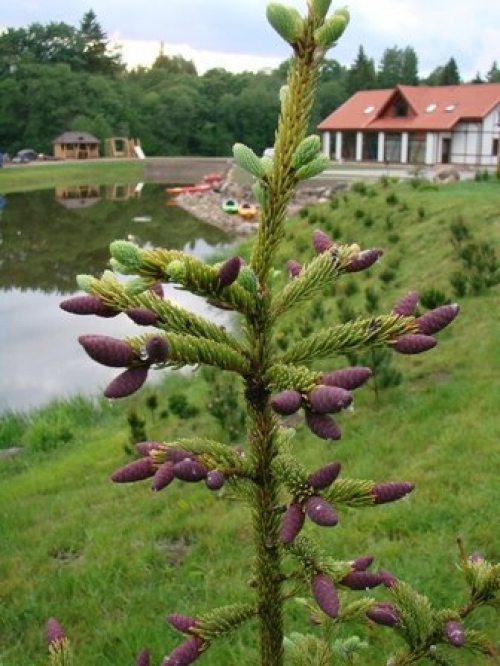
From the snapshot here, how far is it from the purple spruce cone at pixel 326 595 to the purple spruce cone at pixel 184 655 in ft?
1.14

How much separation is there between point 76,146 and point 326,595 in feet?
303

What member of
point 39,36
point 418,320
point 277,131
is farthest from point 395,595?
point 39,36

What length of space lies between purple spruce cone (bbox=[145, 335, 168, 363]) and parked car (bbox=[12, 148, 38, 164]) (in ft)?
281

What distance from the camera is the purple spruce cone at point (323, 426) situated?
1597 millimetres

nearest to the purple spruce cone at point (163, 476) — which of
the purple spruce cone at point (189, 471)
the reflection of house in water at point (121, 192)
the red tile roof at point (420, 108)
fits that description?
the purple spruce cone at point (189, 471)

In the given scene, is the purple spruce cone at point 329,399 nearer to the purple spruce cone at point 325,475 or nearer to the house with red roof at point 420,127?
the purple spruce cone at point 325,475

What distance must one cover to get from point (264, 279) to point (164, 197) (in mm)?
60677

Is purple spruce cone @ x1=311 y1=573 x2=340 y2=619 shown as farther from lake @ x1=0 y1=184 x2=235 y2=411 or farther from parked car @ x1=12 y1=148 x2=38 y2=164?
parked car @ x1=12 y1=148 x2=38 y2=164

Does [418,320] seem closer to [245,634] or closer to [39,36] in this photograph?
[245,634]

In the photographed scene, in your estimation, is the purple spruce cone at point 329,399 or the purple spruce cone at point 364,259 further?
the purple spruce cone at point 364,259

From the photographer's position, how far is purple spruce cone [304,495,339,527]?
63.1 inches

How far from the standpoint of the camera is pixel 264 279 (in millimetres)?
1910

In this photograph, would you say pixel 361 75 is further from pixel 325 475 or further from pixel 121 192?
pixel 325 475

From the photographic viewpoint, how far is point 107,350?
1.56 metres
